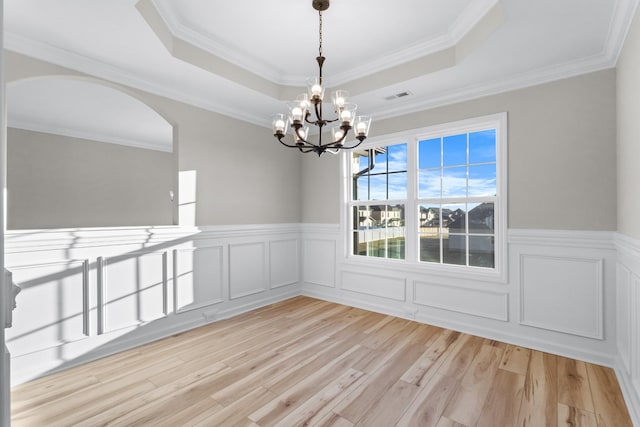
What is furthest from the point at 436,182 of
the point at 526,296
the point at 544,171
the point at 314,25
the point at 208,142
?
the point at 208,142

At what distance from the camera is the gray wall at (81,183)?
493cm

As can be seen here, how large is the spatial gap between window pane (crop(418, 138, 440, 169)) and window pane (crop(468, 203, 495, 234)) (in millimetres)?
646

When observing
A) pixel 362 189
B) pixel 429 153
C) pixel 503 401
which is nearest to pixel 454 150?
pixel 429 153

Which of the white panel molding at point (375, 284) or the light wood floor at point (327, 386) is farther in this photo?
the white panel molding at point (375, 284)

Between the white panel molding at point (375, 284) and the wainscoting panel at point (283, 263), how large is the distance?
2.51 feet

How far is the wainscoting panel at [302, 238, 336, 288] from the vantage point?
4.63 meters

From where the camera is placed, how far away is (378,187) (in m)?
4.29

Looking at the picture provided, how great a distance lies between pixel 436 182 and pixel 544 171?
1.04 meters

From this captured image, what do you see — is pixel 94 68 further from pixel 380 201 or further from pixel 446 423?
pixel 446 423

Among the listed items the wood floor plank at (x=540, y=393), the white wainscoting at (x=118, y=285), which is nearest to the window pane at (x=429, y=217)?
the wood floor plank at (x=540, y=393)

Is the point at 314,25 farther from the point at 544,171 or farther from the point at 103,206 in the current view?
the point at 103,206

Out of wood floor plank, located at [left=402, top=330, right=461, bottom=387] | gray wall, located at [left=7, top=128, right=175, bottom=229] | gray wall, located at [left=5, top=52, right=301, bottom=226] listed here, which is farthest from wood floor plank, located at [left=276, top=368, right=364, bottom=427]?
gray wall, located at [left=7, top=128, right=175, bottom=229]

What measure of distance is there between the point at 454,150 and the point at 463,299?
1624mm

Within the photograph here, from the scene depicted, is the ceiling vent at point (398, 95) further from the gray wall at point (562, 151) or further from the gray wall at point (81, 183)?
the gray wall at point (81, 183)
